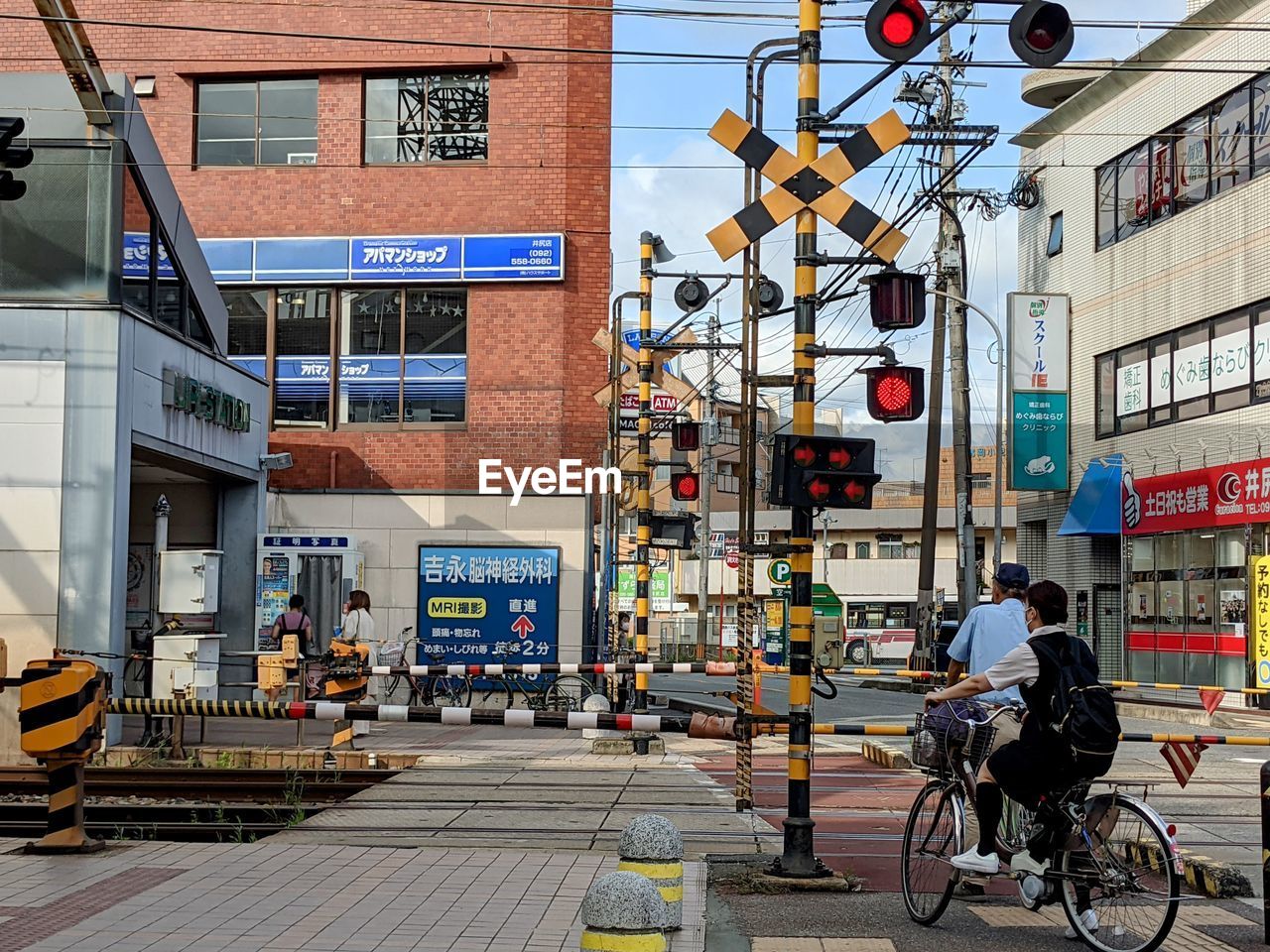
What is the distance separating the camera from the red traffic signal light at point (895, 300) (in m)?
10.0

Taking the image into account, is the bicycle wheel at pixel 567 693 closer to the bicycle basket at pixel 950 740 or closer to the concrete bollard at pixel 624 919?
the bicycle basket at pixel 950 740

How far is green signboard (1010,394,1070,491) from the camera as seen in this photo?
3566 centimetres

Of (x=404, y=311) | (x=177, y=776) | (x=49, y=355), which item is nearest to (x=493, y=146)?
(x=404, y=311)

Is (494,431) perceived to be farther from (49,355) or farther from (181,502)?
(49,355)

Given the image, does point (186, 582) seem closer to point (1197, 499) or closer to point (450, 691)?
point (450, 691)

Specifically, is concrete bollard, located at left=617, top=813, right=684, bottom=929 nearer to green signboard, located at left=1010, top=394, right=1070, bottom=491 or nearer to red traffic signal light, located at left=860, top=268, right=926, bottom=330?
red traffic signal light, located at left=860, top=268, right=926, bottom=330

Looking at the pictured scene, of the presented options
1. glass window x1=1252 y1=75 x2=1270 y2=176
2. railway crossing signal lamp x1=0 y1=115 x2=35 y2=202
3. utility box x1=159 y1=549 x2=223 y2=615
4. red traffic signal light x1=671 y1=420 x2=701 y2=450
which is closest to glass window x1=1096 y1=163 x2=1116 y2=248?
glass window x1=1252 y1=75 x2=1270 y2=176

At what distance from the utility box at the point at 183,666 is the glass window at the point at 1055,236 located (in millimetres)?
A: 25959

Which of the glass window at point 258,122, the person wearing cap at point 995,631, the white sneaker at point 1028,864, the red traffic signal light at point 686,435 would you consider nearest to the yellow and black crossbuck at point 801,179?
the person wearing cap at point 995,631

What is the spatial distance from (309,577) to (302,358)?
5.42 m

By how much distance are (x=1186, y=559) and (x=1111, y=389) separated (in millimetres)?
5157

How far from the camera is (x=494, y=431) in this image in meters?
26.9

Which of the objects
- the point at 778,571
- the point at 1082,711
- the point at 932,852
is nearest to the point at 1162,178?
the point at 778,571

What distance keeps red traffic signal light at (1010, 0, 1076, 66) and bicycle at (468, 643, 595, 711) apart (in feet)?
51.0
